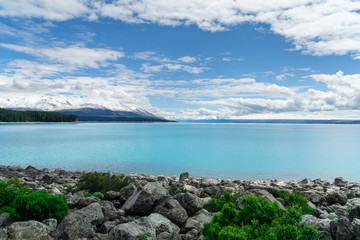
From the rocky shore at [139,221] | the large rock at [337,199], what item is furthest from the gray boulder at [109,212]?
the large rock at [337,199]

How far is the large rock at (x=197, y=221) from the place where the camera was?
8.82 meters

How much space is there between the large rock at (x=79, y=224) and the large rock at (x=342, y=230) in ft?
22.2

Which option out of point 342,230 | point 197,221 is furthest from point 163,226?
point 342,230

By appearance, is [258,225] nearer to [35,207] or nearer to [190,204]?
[190,204]

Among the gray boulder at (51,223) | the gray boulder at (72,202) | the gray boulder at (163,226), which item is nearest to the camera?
the gray boulder at (51,223)

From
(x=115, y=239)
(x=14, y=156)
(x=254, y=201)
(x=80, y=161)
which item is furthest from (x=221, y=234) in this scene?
(x=14, y=156)

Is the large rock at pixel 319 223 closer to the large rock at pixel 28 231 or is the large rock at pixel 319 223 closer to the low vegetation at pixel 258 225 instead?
the low vegetation at pixel 258 225

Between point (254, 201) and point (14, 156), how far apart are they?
159 feet

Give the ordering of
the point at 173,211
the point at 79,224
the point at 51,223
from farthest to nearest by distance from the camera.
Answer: the point at 173,211 → the point at 51,223 → the point at 79,224

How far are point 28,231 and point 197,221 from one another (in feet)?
17.8

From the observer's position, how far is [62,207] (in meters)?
9.11

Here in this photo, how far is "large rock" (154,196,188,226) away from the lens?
356 inches

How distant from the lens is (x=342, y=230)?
6.15 m

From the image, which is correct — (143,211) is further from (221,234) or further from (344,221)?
(344,221)
